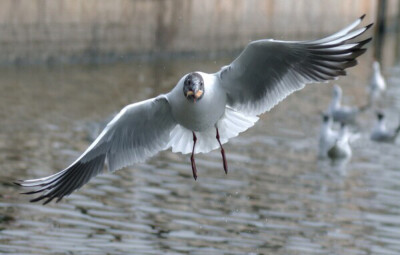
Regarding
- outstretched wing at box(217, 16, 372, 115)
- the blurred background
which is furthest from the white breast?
the blurred background

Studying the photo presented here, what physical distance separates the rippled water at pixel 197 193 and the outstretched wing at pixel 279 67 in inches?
72.2

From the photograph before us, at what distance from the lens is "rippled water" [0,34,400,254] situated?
9.98m

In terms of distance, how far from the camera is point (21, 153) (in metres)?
13.1

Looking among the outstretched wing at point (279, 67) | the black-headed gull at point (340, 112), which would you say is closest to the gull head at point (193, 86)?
the outstretched wing at point (279, 67)

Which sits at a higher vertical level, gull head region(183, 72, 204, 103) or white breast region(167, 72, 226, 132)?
gull head region(183, 72, 204, 103)

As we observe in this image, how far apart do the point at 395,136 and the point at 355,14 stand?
14.0 meters

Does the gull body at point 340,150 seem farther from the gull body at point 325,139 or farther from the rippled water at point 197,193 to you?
the rippled water at point 197,193

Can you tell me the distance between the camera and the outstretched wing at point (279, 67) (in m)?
→ 7.96

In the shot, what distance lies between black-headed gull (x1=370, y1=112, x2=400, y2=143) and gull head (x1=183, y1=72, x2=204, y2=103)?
8.47m

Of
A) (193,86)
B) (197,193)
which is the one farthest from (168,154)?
(193,86)

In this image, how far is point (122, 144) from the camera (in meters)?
8.70

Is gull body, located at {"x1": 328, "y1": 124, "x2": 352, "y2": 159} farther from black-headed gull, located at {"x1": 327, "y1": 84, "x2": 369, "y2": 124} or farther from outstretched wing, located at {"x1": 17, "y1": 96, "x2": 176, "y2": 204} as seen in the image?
outstretched wing, located at {"x1": 17, "y1": 96, "x2": 176, "y2": 204}

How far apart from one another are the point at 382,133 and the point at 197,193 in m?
4.98

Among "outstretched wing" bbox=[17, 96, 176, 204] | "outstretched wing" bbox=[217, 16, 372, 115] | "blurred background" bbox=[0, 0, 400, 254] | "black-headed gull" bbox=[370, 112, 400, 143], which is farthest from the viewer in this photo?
"black-headed gull" bbox=[370, 112, 400, 143]
